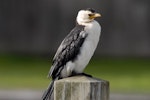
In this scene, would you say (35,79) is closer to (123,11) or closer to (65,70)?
(123,11)

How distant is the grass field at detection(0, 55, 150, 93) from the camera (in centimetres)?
1450

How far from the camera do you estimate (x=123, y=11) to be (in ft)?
59.8

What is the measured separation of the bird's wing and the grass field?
7526 mm

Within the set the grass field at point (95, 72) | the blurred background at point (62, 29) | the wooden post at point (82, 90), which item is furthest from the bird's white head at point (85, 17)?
the blurred background at point (62, 29)

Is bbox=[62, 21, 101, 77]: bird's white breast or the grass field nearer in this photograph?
bbox=[62, 21, 101, 77]: bird's white breast

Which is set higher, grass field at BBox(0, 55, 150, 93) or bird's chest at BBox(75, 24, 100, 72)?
grass field at BBox(0, 55, 150, 93)

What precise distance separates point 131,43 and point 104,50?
657 mm

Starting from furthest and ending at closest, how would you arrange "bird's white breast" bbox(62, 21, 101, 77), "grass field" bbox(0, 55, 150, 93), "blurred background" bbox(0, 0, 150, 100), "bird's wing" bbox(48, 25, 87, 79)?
"blurred background" bbox(0, 0, 150, 100)
"grass field" bbox(0, 55, 150, 93)
"bird's white breast" bbox(62, 21, 101, 77)
"bird's wing" bbox(48, 25, 87, 79)

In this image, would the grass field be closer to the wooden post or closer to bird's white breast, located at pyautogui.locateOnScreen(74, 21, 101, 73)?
bird's white breast, located at pyautogui.locateOnScreen(74, 21, 101, 73)

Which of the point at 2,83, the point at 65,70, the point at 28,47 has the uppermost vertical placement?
the point at 28,47

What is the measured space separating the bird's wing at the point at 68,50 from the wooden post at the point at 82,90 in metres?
1.18

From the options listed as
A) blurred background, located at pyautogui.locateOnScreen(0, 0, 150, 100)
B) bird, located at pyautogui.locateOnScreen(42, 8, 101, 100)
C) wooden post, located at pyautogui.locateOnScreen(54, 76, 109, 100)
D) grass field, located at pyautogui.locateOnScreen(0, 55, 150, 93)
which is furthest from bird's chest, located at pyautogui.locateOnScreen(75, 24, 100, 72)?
blurred background, located at pyautogui.locateOnScreen(0, 0, 150, 100)

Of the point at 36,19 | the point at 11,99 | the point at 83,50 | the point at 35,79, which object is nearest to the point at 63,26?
the point at 36,19

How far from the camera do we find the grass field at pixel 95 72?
14.5m
